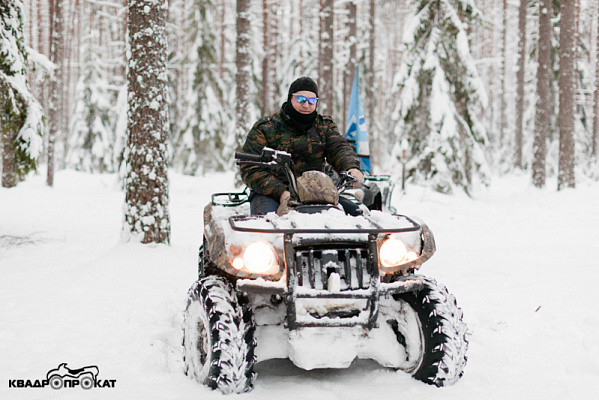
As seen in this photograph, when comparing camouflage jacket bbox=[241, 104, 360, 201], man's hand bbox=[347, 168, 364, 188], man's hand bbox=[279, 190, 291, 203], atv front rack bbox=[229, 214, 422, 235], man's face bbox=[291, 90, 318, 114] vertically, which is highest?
man's face bbox=[291, 90, 318, 114]

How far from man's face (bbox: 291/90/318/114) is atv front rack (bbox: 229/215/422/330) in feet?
5.41

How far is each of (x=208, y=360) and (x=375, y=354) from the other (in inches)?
40.6

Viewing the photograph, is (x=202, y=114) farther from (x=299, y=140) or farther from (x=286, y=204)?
(x=286, y=204)

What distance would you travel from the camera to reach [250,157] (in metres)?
3.70

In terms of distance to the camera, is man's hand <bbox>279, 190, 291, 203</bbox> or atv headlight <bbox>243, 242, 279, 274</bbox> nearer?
atv headlight <bbox>243, 242, 279, 274</bbox>

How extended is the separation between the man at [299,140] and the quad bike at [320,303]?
92 cm

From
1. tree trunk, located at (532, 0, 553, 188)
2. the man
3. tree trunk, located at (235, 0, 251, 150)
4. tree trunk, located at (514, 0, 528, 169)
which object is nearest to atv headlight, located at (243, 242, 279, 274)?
the man

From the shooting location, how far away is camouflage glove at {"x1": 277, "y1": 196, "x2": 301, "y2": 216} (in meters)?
3.73

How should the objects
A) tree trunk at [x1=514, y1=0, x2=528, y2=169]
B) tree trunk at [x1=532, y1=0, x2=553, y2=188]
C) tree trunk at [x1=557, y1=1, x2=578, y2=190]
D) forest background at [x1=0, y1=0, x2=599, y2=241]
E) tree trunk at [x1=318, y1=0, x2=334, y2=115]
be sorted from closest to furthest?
1. forest background at [x1=0, y1=0, x2=599, y2=241]
2. tree trunk at [x1=557, y1=1, x2=578, y2=190]
3. tree trunk at [x1=532, y1=0, x2=553, y2=188]
4. tree trunk at [x1=318, y1=0, x2=334, y2=115]
5. tree trunk at [x1=514, y1=0, x2=528, y2=169]

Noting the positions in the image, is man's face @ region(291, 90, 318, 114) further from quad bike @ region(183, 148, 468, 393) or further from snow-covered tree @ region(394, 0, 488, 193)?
snow-covered tree @ region(394, 0, 488, 193)

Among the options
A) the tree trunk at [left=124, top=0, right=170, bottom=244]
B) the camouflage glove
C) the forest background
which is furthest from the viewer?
the forest background

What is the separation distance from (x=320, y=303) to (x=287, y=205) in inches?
41.0

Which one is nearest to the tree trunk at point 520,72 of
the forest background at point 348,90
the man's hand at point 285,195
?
the forest background at point 348,90

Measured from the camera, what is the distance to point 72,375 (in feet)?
10.8
